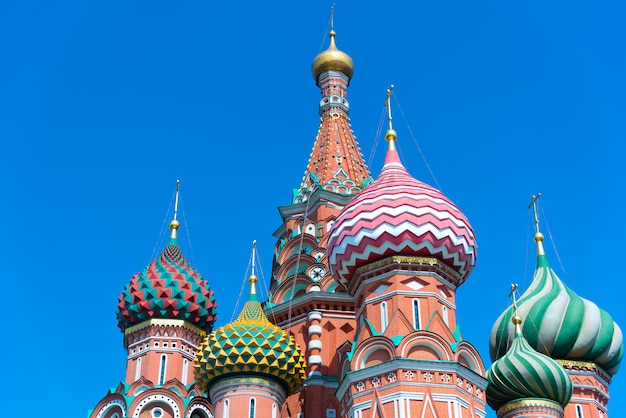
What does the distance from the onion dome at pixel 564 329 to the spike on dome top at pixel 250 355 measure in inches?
239

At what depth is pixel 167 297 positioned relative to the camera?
71.8 feet

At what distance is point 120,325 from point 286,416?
4.40 metres

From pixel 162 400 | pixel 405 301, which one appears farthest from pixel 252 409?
pixel 405 301

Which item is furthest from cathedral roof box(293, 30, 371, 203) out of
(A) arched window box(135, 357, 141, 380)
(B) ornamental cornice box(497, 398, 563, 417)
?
(B) ornamental cornice box(497, 398, 563, 417)

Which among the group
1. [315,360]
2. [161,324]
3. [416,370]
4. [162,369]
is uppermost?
[161,324]

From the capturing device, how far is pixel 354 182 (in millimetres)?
24781

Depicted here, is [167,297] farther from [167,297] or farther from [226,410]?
[226,410]

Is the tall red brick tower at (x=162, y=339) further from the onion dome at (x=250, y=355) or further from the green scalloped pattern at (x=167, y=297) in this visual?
the onion dome at (x=250, y=355)

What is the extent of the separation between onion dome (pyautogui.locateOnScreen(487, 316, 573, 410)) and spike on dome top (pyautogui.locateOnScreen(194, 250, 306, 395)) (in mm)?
4032

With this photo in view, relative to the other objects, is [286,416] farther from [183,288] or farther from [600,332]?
[600,332]

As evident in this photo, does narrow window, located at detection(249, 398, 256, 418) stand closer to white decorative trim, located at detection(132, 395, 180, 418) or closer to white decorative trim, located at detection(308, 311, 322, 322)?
white decorative trim, located at detection(132, 395, 180, 418)

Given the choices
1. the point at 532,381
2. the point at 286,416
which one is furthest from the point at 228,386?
the point at 532,381

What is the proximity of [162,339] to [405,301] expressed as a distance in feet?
20.0

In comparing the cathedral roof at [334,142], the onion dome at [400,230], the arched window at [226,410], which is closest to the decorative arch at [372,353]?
the onion dome at [400,230]
